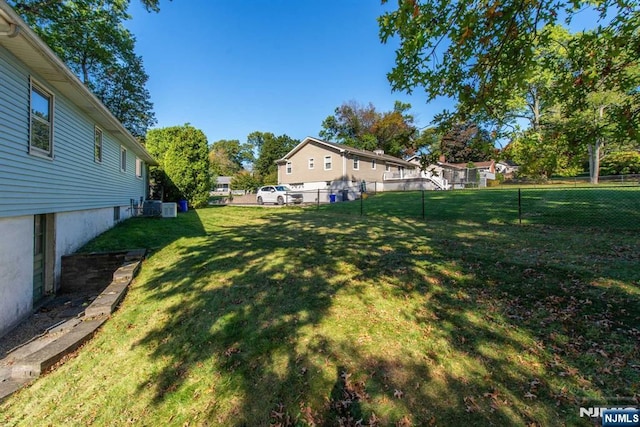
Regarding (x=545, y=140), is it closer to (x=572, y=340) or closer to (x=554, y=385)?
(x=572, y=340)

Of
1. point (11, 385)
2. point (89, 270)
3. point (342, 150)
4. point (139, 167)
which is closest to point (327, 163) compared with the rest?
point (342, 150)

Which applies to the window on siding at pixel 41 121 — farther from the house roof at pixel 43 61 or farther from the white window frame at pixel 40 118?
the house roof at pixel 43 61

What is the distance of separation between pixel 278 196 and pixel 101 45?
572 inches

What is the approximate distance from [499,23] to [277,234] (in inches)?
266

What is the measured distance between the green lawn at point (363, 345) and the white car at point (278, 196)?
1651cm

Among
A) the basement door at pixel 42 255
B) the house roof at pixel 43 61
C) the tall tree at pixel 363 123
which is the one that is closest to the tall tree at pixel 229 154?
the tall tree at pixel 363 123

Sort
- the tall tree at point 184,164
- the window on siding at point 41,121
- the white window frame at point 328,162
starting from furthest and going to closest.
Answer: the white window frame at point 328,162
the tall tree at point 184,164
the window on siding at point 41,121

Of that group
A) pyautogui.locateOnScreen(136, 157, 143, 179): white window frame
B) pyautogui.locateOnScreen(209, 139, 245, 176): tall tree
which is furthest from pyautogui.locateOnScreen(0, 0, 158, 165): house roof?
pyautogui.locateOnScreen(209, 139, 245, 176): tall tree

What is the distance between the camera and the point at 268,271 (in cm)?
511

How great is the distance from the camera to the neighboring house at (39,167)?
471cm

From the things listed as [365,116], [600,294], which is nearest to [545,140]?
[600,294]

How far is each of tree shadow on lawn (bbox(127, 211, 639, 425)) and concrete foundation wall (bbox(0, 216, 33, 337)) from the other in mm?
2183

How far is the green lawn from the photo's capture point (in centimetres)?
240

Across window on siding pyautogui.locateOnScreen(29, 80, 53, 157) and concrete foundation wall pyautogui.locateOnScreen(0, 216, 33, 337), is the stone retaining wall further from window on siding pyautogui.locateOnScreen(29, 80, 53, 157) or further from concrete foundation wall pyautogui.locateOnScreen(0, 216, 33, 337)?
window on siding pyautogui.locateOnScreen(29, 80, 53, 157)
